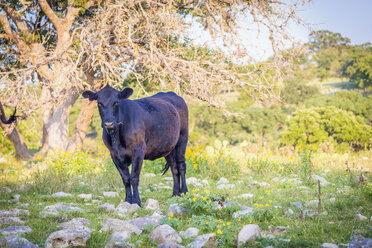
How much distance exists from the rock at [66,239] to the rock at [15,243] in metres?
0.16

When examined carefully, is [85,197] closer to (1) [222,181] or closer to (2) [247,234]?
(1) [222,181]

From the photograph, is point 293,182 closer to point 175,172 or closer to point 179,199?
point 175,172

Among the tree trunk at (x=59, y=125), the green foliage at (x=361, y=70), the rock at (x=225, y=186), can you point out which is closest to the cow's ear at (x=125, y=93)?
the rock at (x=225, y=186)

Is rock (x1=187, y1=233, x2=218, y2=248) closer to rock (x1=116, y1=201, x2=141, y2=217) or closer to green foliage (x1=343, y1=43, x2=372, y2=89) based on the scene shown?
rock (x1=116, y1=201, x2=141, y2=217)

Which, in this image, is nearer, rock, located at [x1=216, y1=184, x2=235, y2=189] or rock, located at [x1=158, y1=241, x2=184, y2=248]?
rock, located at [x1=158, y1=241, x2=184, y2=248]

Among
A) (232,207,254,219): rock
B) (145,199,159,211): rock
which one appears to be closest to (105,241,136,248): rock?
(232,207,254,219): rock

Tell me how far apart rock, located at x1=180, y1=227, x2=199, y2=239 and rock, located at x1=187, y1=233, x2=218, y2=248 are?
0.23m

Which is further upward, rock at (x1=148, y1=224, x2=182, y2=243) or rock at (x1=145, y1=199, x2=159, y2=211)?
rock at (x1=148, y1=224, x2=182, y2=243)

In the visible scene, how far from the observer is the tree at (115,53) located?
9.93m

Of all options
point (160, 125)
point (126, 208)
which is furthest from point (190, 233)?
point (160, 125)

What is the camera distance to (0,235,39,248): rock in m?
3.45

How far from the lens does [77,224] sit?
4.18 meters

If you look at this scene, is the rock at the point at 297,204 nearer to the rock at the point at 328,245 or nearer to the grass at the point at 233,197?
the grass at the point at 233,197

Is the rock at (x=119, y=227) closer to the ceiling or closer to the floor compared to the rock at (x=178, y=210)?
closer to the ceiling
